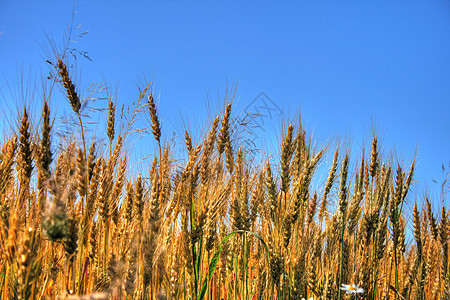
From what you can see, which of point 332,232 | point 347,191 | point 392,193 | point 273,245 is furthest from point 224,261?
point 392,193

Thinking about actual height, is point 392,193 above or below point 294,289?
above

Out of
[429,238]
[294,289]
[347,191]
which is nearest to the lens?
[294,289]

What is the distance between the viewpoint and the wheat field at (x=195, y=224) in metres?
1.85

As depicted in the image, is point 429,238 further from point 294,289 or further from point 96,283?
point 96,283

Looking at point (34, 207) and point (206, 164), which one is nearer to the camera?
point (34, 207)

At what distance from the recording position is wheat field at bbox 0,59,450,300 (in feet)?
6.07

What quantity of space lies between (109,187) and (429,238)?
3806 mm

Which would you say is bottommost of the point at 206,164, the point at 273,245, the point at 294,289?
the point at 294,289

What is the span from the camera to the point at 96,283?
2.38 metres

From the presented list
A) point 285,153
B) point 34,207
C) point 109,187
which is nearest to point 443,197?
point 285,153

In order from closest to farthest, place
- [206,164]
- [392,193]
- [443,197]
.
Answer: [206,164], [392,193], [443,197]

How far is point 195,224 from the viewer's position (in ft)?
7.13

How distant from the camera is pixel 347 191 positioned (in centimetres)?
304

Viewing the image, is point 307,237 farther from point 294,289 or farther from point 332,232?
point 332,232
